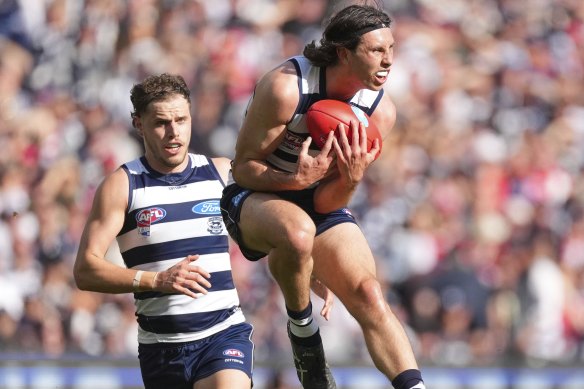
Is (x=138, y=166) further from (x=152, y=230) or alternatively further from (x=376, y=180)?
(x=376, y=180)

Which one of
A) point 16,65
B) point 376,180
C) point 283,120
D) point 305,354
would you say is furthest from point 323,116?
point 16,65

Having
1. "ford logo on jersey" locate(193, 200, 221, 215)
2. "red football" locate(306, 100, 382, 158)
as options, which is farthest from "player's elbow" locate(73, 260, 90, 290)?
"red football" locate(306, 100, 382, 158)

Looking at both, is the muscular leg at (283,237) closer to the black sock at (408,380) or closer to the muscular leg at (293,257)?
the muscular leg at (293,257)

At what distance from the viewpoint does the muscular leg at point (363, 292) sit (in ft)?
19.0

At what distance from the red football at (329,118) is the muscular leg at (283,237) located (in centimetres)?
41

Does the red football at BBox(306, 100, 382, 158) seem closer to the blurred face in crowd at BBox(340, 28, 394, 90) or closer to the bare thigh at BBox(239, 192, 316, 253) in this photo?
the blurred face in crowd at BBox(340, 28, 394, 90)

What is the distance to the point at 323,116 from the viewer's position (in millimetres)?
5648

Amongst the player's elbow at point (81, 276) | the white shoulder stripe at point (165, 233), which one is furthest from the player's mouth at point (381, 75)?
the player's elbow at point (81, 276)

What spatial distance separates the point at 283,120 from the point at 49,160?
5.83 meters

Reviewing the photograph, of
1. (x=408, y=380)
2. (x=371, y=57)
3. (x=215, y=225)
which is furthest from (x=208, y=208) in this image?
(x=408, y=380)

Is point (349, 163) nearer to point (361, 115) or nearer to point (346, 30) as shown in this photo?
point (361, 115)

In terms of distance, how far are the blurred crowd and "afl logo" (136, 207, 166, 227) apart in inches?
127

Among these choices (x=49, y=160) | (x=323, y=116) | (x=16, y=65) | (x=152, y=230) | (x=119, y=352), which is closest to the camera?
(x=323, y=116)

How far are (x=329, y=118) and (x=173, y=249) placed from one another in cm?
120
